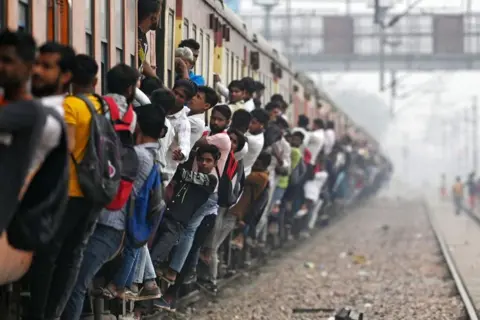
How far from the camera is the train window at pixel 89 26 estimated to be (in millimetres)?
7926

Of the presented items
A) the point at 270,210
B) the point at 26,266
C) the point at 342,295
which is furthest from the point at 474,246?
the point at 26,266

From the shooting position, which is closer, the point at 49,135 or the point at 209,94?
the point at 49,135

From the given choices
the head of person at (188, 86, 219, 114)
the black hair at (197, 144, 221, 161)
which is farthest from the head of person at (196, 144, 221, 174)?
the head of person at (188, 86, 219, 114)

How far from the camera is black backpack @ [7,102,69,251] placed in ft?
18.8

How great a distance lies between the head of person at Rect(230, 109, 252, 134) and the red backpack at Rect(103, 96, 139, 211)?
13.4 ft

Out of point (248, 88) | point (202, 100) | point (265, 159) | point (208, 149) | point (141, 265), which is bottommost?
point (141, 265)

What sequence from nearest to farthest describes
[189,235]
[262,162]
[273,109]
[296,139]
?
[189,235] → [262,162] → [273,109] → [296,139]

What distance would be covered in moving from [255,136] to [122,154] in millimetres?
5366

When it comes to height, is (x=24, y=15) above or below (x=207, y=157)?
above

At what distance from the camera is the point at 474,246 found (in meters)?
25.2

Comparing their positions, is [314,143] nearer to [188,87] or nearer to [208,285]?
[208,285]

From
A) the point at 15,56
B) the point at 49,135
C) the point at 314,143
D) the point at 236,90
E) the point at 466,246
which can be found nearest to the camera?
the point at 15,56

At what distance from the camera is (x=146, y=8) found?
29.6 feet

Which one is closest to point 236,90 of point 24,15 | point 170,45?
point 170,45
